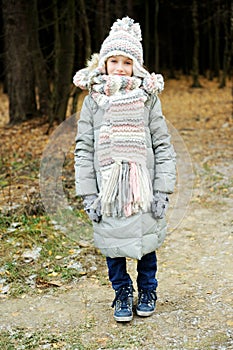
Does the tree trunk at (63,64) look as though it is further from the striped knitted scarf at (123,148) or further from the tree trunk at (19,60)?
the striped knitted scarf at (123,148)

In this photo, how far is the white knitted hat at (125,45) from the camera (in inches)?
138

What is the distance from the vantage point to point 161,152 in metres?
3.62

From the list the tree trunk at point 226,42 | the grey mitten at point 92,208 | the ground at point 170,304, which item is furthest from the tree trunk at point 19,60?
the grey mitten at point 92,208

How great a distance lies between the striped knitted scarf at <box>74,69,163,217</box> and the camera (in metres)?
3.48

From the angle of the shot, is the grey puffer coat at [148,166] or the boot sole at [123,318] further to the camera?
the boot sole at [123,318]

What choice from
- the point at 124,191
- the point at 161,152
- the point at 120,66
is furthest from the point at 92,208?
the point at 120,66

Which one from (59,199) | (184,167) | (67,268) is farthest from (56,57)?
(67,268)

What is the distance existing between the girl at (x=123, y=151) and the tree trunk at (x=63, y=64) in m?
6.94

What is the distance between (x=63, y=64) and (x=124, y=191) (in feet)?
26.2

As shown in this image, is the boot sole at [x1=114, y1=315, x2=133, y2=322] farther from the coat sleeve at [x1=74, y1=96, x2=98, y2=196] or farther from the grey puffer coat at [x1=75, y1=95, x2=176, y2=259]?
the coat sleeve at [x1=74, y1=96, x2=98, y2=196]

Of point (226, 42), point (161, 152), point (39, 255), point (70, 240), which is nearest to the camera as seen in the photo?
point (161, 152)

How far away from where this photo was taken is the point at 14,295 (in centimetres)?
437

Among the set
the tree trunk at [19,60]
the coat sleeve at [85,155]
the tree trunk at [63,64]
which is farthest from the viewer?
the tree trunk at [19,60]

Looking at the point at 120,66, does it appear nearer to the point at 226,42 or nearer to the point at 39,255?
the point at 39,255
